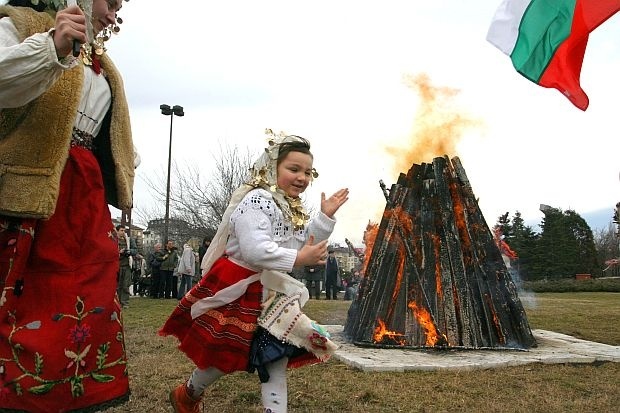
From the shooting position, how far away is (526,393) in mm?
4086

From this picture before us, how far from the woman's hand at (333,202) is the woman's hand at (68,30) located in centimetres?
158

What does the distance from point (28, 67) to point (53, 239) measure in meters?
0.72

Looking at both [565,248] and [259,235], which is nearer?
[259,235]

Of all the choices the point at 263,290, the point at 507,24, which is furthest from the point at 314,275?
the point at 263,290

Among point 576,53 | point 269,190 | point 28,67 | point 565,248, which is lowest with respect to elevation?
point 269,190

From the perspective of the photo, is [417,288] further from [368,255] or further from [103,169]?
[103,169]

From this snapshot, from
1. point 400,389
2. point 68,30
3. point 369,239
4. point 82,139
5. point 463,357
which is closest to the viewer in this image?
point 68,30

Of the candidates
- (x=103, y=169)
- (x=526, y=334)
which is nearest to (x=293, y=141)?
(x=103, y=169)

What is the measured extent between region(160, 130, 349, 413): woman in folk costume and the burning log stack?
9.92ft

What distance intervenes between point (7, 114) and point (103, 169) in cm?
52

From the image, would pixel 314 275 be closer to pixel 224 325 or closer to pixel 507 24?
pixel 507 24

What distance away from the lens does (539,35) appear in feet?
18.9

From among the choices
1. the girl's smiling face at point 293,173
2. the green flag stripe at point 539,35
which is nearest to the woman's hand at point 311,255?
the girl's smiling face at point 293,173

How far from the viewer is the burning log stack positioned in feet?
19.3
